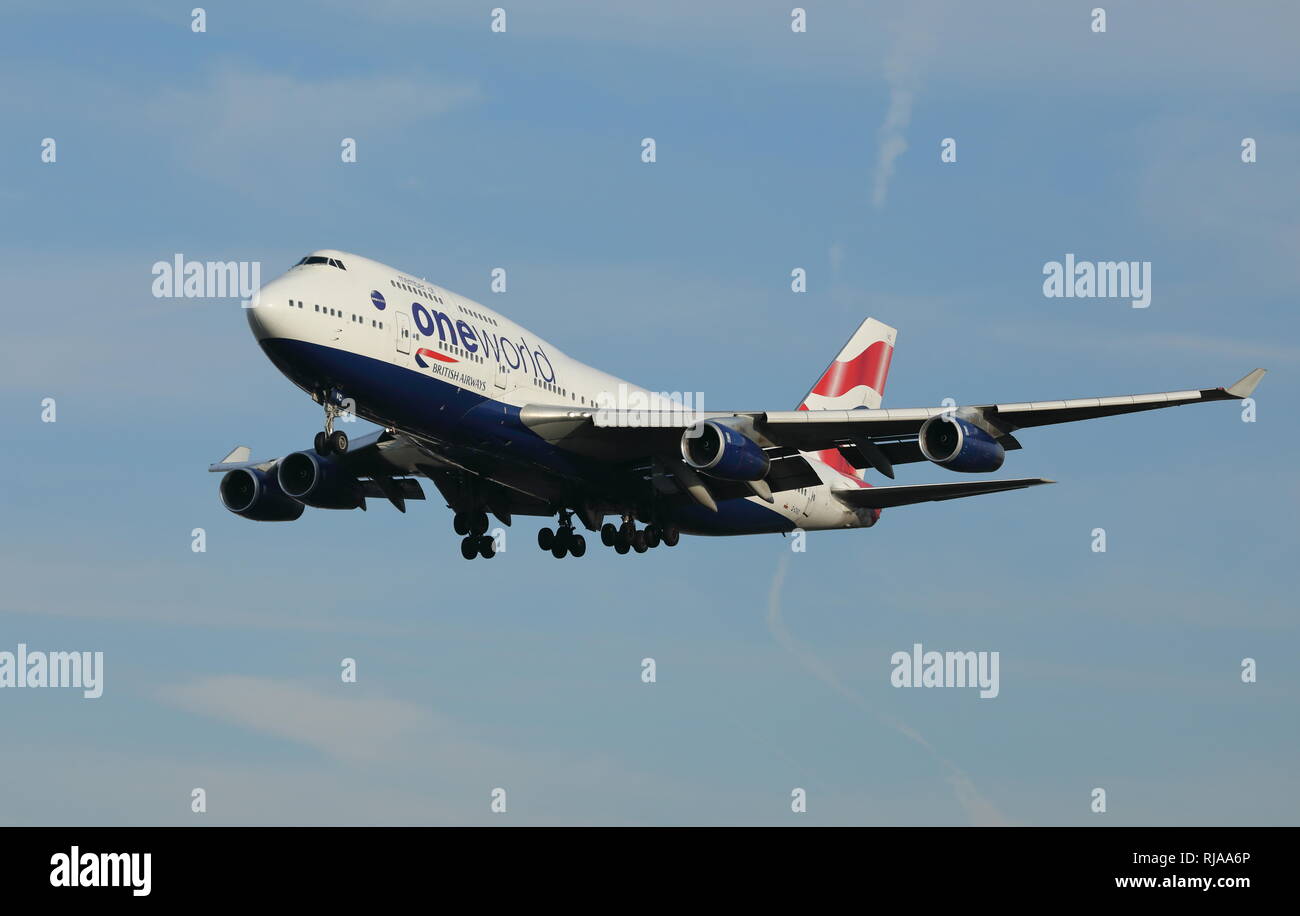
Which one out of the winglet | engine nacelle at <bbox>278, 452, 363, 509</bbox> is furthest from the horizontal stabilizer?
engine nacelle at <bbox>278, 452, 363, 509</bbox>

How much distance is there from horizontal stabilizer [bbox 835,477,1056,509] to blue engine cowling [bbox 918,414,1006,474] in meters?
5.53

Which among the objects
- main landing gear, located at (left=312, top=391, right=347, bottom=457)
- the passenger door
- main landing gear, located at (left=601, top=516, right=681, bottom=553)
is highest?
the passenger door

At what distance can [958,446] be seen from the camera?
48188 mm

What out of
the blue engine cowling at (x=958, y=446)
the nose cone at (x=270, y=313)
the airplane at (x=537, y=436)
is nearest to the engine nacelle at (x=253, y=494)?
the airplane at (x=537, y=436)

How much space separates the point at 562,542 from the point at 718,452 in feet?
29.2

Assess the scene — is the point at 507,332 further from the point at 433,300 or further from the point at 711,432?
the point at 711,432

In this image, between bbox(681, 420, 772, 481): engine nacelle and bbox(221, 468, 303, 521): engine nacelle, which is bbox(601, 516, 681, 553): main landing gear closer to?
bbox(681, 420, 772, 481): engine nacelle

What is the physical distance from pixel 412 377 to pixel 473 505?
949 centimetres

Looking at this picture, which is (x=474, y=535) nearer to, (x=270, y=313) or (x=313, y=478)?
(x=313, y=478)

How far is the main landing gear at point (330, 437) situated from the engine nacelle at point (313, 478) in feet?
30.1

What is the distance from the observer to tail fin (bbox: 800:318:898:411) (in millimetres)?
66938
